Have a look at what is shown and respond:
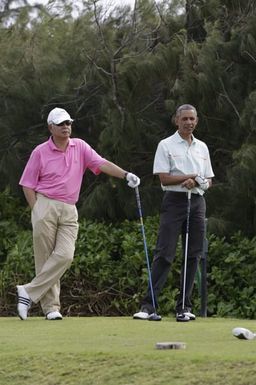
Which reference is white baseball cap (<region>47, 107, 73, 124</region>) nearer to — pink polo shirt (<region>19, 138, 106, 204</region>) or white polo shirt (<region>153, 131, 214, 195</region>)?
pink polo shirt (<region>19, 138, 106, 204</region>)

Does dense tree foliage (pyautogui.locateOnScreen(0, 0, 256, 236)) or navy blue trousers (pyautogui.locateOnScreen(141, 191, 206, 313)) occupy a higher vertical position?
dense tree foliage (pyautogui.locateOnScreen(0, 0, 256, 236))

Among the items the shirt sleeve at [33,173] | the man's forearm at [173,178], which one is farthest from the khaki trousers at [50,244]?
the man's forearm at [173,178]

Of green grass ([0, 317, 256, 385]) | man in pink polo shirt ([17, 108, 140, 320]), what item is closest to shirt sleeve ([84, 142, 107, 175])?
man in pink polo shirt ([17, 108, 140, 320])

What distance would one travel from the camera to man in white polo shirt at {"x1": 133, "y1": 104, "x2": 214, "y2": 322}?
384 inches

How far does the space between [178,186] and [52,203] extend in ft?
3.76

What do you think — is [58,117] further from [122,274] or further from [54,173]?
[122,274]

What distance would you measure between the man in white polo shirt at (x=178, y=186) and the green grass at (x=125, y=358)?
4.71 feet

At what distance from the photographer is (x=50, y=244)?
10070 mm

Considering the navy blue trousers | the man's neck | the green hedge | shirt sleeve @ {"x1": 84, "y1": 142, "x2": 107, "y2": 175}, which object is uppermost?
the man's neck

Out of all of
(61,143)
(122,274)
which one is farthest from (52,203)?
(122,274)

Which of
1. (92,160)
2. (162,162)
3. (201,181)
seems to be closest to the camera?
(201,181)

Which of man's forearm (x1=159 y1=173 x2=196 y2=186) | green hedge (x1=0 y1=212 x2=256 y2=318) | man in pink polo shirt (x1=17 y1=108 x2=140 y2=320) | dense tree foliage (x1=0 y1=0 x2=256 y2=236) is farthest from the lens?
dense tree foliage (x1=0 y1=0 x2=256 y2=236)

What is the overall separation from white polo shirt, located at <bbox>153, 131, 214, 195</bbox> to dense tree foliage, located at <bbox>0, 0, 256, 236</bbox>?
2535 mm

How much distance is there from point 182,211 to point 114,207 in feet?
14.6
